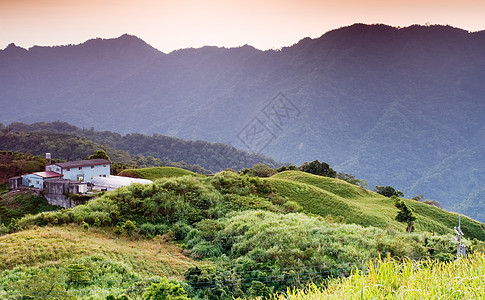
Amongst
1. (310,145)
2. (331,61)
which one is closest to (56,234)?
(310,145)

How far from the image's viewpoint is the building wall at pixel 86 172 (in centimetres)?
3550

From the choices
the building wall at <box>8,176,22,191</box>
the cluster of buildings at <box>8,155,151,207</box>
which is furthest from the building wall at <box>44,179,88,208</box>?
the building wall at <box>8,176,22,191</box>

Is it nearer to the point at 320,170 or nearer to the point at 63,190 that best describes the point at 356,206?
the point at 320,170

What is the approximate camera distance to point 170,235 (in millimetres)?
19453

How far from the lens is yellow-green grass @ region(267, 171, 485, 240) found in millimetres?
27013

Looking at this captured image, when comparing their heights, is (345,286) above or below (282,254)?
above

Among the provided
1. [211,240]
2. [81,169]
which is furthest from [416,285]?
[81,169]

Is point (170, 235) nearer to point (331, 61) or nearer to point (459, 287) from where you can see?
point (459, 287)

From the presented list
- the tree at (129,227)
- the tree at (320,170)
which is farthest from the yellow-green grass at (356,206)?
the tree at (129,227)

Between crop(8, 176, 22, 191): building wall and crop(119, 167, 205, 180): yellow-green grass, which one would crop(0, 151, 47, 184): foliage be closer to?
crop(8, 176, 22, 191): building wall

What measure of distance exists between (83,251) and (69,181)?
18184 mm

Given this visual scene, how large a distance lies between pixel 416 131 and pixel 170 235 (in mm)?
136298

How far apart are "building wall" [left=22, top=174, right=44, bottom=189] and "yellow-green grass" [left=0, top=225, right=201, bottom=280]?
16.7 metres

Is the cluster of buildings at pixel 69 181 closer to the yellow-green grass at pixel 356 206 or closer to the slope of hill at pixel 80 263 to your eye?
the slope of hill at pixel 80 263
